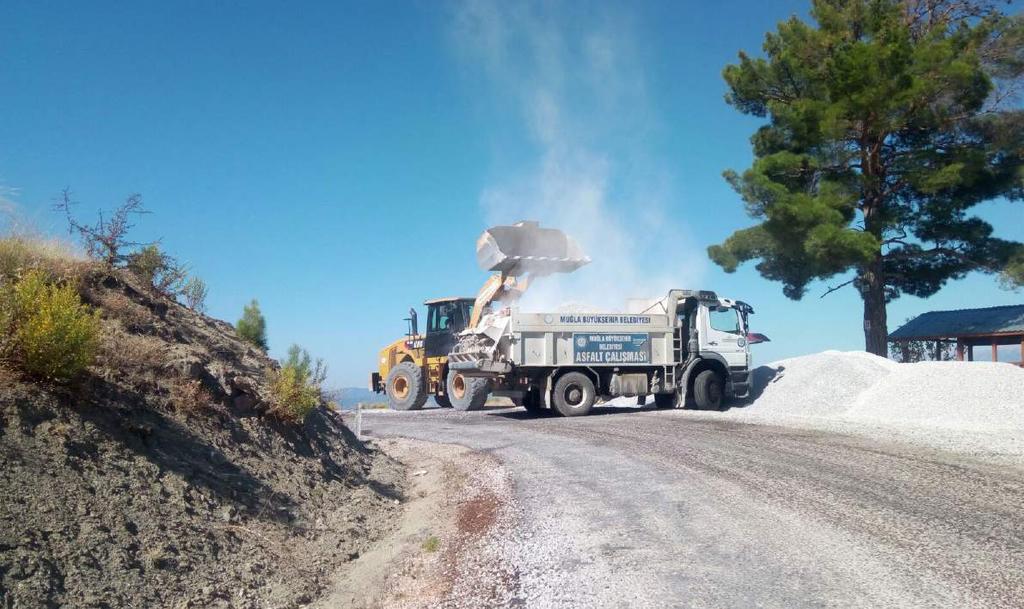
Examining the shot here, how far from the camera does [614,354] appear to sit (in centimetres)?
1880

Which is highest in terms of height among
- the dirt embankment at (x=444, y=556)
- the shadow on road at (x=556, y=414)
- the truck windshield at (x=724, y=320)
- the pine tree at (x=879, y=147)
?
the pine tree at (x=879, y=147)

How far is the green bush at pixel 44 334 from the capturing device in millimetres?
5094

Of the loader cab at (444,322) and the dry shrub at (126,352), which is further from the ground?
the loader cab at (444,322)

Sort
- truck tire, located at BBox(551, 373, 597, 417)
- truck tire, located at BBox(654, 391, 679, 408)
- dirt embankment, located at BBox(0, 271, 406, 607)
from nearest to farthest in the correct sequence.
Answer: dirt embankment, located at BBox(0, 271, 406, 607)
truck tire, located at BBox(551, 373, 597, 417)
truck tire, located at BBox(654, 391, 679, 408)

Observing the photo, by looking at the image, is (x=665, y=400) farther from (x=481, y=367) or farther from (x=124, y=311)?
(x=124, y=311)

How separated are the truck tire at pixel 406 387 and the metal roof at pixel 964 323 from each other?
67.2ft

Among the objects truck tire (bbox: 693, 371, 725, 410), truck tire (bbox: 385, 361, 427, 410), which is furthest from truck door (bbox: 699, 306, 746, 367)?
truck tire (bbox: 385, 361, 427, 410)

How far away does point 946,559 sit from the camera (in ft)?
17.9

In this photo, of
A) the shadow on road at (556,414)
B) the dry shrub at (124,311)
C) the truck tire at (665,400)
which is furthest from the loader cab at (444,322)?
the dry shrub at (124,311)

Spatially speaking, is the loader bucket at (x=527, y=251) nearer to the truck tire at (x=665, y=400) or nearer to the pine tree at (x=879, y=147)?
the truck tire at (x=665, y=400)

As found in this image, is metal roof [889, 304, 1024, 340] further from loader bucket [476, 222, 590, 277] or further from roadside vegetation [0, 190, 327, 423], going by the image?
roadside vegetation [0, 190, 327, 423]

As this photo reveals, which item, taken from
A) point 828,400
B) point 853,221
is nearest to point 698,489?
point 828,400

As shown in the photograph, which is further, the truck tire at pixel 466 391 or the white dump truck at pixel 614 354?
the truck tire at pixel 466 391

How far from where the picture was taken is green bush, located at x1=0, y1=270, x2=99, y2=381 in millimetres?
5094
